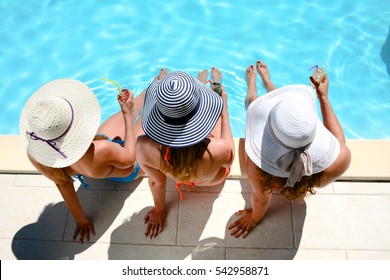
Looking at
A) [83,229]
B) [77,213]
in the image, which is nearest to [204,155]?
[77,213]

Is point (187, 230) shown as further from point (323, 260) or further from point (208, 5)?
point (208, 5)

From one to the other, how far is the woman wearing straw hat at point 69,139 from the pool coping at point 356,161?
1.04m

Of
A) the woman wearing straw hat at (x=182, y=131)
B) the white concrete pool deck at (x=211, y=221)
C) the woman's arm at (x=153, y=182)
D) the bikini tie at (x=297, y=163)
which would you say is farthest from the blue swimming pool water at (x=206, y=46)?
the bikini tie at (x=297, y=163)

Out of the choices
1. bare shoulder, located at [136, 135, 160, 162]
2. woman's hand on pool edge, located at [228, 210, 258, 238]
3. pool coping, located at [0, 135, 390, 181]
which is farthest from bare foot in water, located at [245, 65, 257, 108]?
bare shoulder, located at [136, 135, 160, 162]

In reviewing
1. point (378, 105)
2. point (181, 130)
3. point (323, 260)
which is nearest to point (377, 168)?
point (323, 260)

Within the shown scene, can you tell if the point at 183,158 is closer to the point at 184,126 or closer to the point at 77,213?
the point at 184,126

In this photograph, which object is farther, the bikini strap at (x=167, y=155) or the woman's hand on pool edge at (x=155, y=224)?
the woman's hand on pool edge at (x=155, y=224)

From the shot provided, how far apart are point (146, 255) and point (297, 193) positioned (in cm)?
156

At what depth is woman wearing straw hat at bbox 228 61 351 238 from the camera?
1.94 meters

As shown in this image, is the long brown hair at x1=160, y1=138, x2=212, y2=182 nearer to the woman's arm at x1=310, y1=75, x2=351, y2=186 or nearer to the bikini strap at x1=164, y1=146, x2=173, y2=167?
the bikini strap at x1=164, y1=146, x2=173, y2=167

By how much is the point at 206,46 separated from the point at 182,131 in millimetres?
A: 3222

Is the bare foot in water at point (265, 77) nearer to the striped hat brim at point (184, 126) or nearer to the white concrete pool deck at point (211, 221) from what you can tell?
the white concrete pool deck at point (211, 221)

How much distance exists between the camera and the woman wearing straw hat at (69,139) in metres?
2.19

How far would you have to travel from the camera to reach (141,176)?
3480 millimetres
